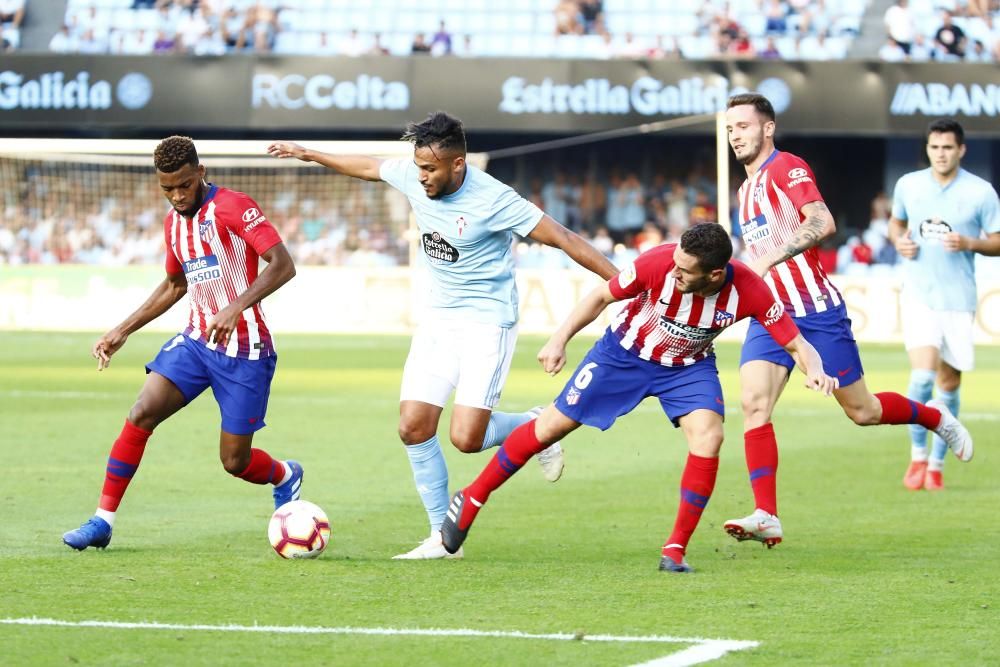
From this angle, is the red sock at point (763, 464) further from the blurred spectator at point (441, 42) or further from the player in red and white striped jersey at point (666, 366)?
Result: the blurred spectator at point (441, 42)

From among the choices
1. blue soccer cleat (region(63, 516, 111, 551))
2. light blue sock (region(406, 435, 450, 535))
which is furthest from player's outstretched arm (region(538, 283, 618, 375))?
blue soccer cleat (region(63, 516, 111, 551))

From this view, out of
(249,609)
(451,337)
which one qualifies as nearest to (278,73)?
(451,337)

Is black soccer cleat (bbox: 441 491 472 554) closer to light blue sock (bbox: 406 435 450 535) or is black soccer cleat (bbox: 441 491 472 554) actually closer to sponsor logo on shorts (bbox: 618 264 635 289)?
light blue sock (bbox: 406 435 450 535)

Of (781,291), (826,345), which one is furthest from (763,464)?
(781,291)

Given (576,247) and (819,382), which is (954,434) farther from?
(576,247)

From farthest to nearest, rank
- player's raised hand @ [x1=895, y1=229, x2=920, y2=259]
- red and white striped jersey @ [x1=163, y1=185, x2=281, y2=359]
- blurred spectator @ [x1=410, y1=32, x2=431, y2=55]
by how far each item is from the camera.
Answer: blurred spectator @ [x1=410, y1=32, x2=431, y2=55] < player's raised hand @ [x1=895, y1=229, x2=920, y2=259] < red and white striped jersey @ [x1=163, y1=185, x2=281, y2=359]

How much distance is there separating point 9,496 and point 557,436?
3.85 metres

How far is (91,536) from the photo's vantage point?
7.34m

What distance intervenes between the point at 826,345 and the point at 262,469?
117 inches

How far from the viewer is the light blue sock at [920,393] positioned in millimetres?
10461

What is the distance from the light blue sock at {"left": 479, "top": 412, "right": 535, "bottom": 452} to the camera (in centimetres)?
803

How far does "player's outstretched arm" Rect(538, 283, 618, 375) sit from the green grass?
91 centimetres

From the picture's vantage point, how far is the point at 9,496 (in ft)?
31.1

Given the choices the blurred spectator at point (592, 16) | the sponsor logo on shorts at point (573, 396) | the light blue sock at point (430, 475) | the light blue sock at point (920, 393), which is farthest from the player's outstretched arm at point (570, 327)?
the blurred spectator at point (592, 16)
